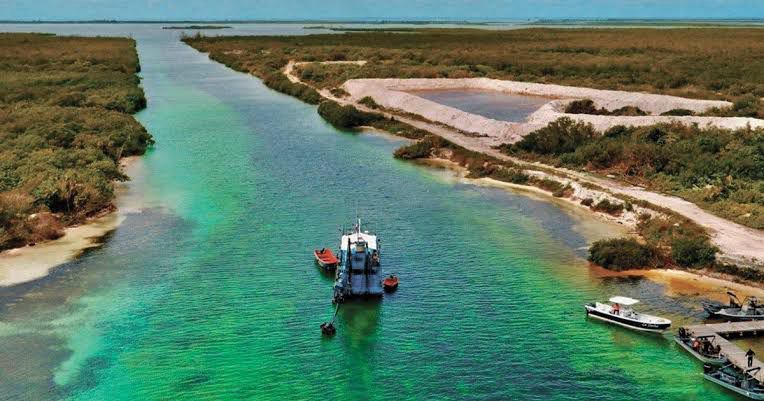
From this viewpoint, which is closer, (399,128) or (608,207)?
(608,207)

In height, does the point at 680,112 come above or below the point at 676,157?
above

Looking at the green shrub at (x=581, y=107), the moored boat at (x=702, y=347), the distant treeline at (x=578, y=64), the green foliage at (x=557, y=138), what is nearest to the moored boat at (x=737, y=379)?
the moored boat at (x=702, y=347)

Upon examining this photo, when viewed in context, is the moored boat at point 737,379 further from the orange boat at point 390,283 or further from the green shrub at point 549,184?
the green shrub at point 549,184

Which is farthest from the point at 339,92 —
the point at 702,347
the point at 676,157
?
the point at 702,347

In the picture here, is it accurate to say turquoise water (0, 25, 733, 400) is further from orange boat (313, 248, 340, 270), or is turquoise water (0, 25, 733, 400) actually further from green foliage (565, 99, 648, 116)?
green foliage (565, 99, 648, 116)

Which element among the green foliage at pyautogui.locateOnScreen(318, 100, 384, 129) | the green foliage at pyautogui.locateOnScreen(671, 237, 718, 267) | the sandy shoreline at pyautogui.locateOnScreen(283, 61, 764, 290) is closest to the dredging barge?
the sandy shoreline at pyautogui.locateOnScreen(283, 61, 764, 290)

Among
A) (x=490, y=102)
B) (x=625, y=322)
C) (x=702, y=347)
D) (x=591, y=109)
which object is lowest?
(x=625, y=322)

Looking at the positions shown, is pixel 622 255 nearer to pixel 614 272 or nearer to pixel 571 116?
pixel 614 272
